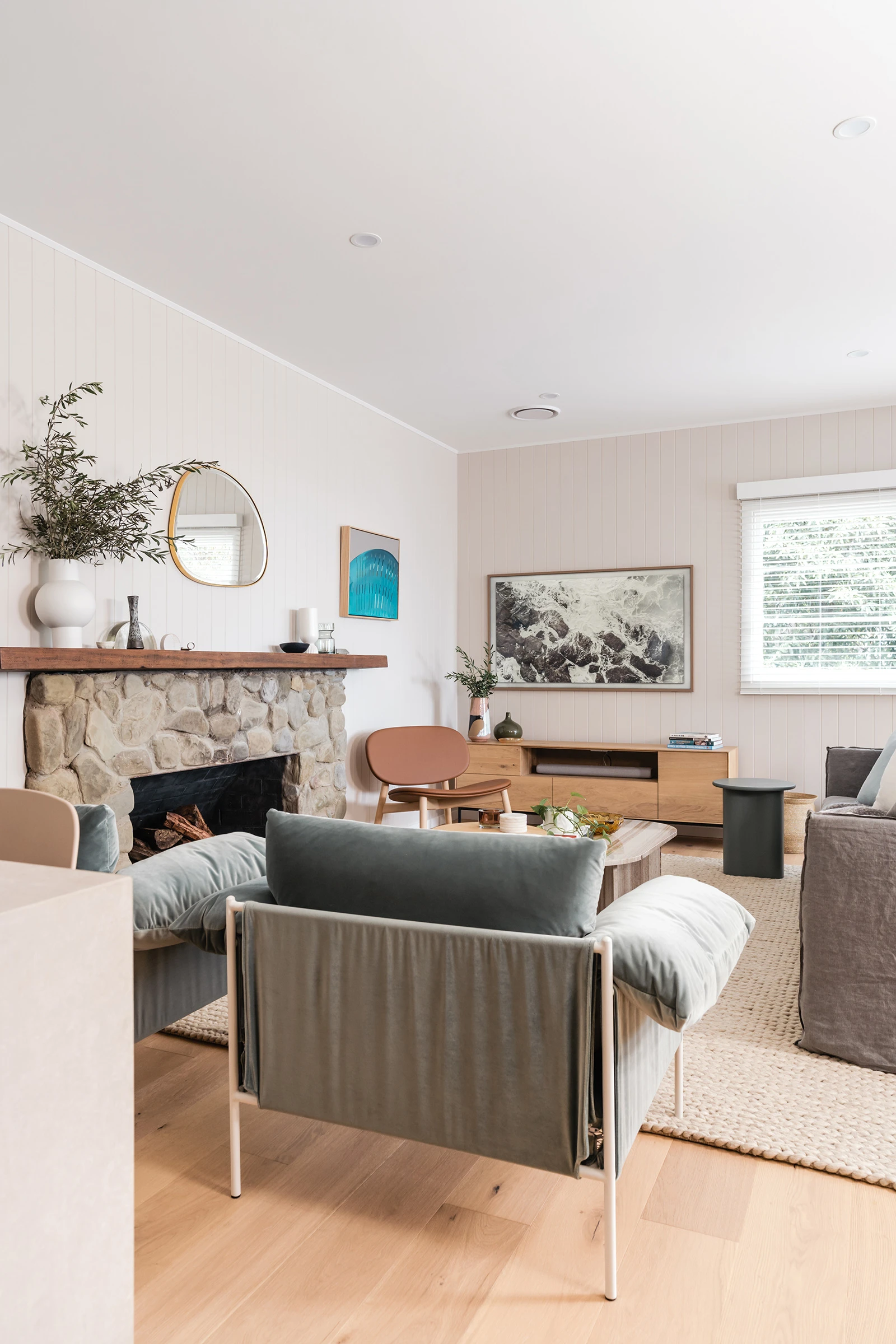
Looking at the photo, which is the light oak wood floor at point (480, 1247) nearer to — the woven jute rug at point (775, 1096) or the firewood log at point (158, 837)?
the woven jute rug at point (775, 1096)

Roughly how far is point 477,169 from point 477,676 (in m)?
3.90

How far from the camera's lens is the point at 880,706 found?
17.6 ft

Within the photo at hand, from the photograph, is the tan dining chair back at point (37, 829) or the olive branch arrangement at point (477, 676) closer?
the tan dining chair back at point (37, 829)

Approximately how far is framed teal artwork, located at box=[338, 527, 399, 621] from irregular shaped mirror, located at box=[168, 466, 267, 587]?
29.6 inches

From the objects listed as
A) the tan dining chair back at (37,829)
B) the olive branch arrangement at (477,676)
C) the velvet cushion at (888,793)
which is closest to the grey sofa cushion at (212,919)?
the tan dining chair back at (37,829)

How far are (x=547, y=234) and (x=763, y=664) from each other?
3.29 meters

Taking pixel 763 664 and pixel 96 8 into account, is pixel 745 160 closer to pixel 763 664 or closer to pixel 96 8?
pixel 96 8

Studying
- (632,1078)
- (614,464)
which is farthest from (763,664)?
(632,1078)

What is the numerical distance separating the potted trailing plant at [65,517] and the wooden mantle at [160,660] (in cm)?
11

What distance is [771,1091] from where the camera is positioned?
2.24m

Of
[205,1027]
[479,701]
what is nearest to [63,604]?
[205,1027]

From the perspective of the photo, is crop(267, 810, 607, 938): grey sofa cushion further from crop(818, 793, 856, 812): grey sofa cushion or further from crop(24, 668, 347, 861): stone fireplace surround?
crop(818, 793, 856, 812): grey sofa cushion

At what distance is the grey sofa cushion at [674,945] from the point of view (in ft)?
5.05

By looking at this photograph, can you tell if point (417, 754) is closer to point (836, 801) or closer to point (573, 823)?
point (573, 823)
